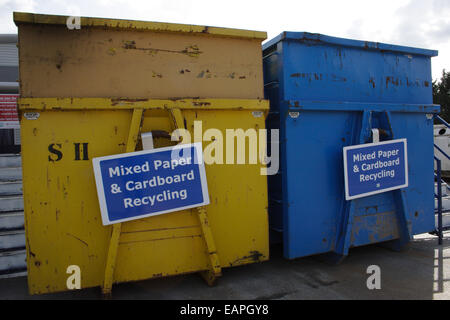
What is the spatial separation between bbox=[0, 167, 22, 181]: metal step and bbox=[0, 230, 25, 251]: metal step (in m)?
0.86

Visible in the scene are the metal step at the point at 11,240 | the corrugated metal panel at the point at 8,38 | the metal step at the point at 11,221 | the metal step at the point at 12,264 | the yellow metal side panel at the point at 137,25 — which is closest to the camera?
the yellow metal side panel at the point at 137,25

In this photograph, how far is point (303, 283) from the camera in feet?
9.45

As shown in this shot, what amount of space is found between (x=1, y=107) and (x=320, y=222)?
6.31 m

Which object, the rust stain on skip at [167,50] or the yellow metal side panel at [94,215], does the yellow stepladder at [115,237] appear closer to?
the yellow metal side panel at [94,215]

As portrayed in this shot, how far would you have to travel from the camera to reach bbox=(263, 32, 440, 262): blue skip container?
3072mm

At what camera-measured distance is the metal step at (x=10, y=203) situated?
136 inches

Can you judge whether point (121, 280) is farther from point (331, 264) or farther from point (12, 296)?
point (331, 264)

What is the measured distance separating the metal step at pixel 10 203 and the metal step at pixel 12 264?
0.59 meters

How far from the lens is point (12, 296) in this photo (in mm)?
2688

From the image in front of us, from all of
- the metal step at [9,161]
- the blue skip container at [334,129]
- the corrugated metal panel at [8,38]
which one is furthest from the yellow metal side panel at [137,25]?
the corrugated metal panel at [8,38]

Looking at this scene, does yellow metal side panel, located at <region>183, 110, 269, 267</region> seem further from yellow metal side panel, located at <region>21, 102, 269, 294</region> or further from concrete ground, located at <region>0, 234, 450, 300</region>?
concrete ground, located at <region>0, 234, 450, 300</region>

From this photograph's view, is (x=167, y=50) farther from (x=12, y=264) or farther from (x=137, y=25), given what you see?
(x=12, y=264)

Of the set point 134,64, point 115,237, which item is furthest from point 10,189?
point 134,64

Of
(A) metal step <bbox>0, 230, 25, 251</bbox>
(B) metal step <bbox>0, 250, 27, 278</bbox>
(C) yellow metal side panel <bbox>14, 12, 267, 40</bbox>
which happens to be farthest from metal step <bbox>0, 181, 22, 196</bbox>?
(C) yellow metal side panel <bbox>14, 12, 267, 40</bbox>
